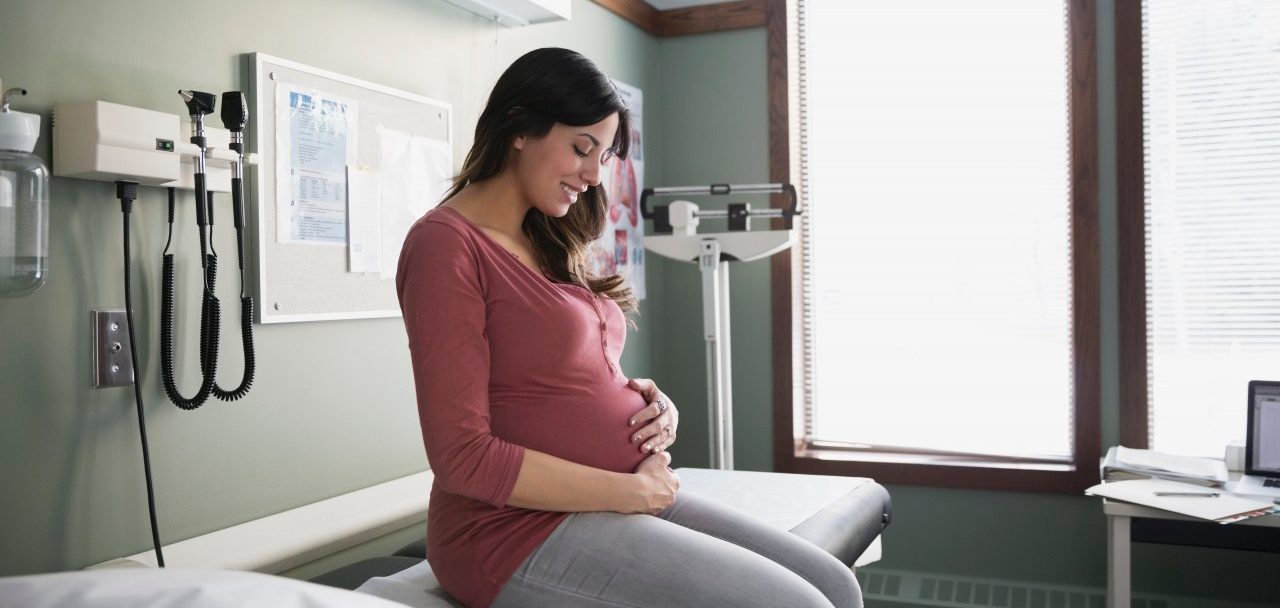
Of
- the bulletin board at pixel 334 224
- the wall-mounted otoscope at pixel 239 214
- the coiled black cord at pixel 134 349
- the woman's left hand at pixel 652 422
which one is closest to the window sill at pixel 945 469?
the bulletin board at pixel 334 224

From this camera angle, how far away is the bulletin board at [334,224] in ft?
6.27

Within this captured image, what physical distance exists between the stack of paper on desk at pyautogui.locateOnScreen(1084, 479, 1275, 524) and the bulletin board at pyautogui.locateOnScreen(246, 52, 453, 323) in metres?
1.79

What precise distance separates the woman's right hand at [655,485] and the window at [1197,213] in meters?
2.08

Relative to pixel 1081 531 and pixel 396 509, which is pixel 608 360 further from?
pixel 1081 531

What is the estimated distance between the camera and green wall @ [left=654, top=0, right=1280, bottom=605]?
2.96 m

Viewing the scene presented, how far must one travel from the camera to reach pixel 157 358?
172 centimetres

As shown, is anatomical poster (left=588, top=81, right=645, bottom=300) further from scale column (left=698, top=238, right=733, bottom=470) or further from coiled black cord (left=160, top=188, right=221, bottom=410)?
coiled black cord (left=160, top=188, right=221, bottom=410)

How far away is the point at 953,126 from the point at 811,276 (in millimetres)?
693

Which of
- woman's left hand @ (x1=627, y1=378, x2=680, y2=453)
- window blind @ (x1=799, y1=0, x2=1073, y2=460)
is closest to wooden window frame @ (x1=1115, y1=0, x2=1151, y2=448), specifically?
window blind @ (x1=799, y1=0, x2=1073, y2=460)

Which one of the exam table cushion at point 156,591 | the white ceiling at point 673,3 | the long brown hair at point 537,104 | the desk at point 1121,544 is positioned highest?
the white ceiling at point 673,3

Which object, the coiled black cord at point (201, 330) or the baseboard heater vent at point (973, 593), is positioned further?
the baseboard heater vent at point (973, 593)


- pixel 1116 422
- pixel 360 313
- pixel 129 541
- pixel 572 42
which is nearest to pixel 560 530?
pixel 129 541

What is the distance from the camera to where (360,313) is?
2203 mm

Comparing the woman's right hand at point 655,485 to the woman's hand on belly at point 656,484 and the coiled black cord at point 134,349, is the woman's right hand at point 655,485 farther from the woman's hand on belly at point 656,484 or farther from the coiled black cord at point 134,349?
the coiled black cord at point 134,349
